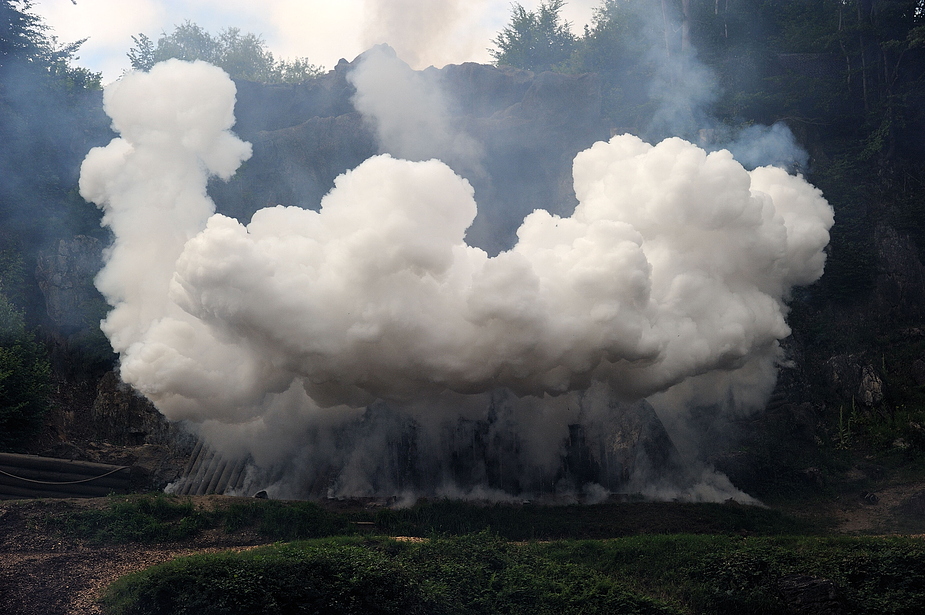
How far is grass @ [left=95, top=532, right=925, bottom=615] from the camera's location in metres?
14.7

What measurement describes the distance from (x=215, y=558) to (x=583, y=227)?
47.6ft

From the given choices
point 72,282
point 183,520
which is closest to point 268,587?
point 183,520

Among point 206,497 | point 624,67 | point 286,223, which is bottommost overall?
point 206,497

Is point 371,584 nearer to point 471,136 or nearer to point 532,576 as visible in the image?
point 532,576

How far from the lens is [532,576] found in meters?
16.8

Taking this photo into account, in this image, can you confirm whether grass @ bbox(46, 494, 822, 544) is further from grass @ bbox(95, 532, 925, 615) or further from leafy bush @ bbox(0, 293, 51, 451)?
leafy bush @ bbox(0, 293, 51, 451)

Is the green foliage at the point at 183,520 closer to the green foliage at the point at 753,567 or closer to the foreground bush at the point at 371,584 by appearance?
the foreground bush at the point at 371,584

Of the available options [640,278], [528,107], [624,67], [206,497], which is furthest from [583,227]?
[624,67]

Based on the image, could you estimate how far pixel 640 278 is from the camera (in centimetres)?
2281

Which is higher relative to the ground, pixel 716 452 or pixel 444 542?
pixel 716 452

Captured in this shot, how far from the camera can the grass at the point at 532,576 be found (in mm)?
14727

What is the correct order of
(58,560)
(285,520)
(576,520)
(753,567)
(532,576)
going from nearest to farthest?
(58,560) < (532,576) < (753,567) < (285,520) < (576,520)

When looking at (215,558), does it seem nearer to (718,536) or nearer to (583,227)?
(718,536)

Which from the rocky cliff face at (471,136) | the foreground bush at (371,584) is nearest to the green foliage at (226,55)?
the rocky cliff face at (471,136)
